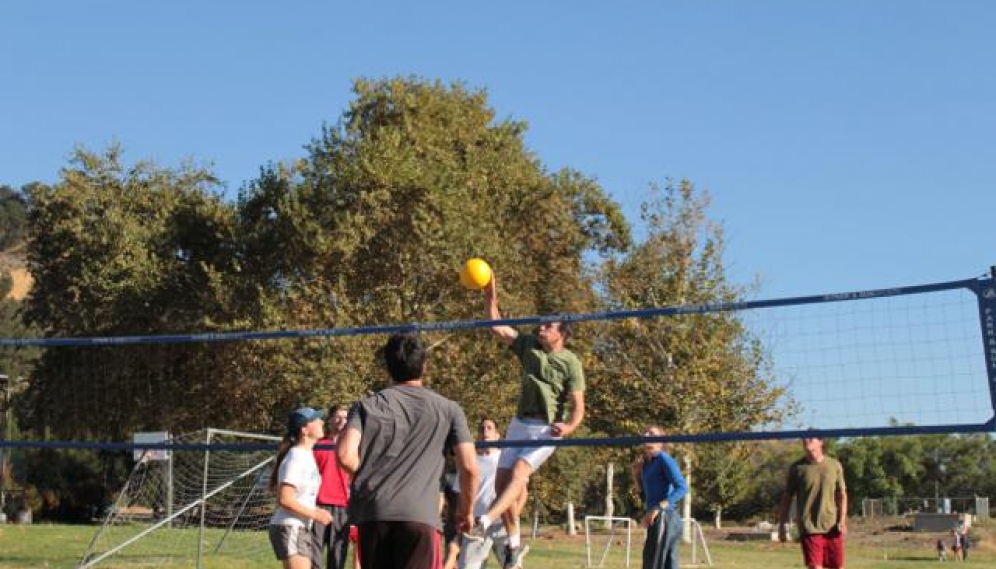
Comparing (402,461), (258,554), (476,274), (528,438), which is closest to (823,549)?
(528,438)

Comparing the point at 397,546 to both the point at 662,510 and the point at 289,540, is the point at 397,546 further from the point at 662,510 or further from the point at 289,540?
the point at 662,510

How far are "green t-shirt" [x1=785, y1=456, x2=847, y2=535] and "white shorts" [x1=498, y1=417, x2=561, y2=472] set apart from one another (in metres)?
3.43

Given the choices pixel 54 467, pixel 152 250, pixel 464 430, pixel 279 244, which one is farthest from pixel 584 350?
pixel 464 430

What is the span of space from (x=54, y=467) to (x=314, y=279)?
20967 mm

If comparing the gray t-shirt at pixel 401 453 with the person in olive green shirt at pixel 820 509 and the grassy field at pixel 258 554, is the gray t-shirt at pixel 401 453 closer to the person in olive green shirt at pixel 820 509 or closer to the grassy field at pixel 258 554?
the person in olive green shirt at pixel 820 509

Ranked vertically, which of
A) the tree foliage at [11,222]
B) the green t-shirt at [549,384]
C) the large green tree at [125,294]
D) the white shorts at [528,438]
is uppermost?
the tree foliage at [11,222]

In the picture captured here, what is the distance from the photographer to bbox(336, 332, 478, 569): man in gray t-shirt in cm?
643

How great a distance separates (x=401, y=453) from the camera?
257 inches

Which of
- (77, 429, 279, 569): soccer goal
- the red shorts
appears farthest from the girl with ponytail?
(77, 429, 279, 569): soccer goal

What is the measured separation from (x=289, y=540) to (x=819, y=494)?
5631 mm

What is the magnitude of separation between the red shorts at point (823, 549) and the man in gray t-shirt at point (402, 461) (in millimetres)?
6864

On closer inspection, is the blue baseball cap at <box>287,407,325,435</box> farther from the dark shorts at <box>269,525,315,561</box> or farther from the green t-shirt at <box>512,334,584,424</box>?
the green t-shirt at <box>512,334,584,424</box>

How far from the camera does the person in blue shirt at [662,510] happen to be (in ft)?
39.0

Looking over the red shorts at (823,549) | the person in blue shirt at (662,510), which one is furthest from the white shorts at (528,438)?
the red shorts at (823,549)
